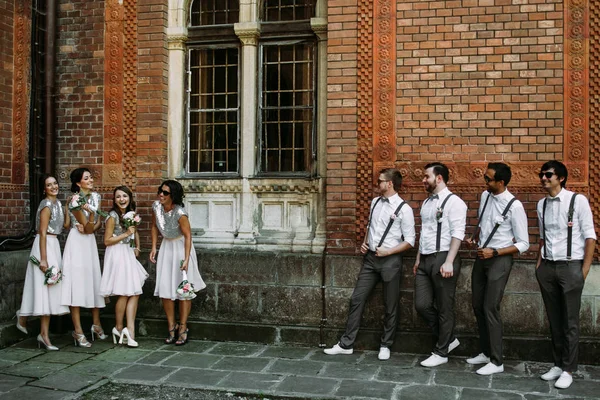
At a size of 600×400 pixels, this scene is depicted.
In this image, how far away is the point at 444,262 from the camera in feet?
23.7

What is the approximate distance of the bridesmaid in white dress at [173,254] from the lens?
8.12 meters

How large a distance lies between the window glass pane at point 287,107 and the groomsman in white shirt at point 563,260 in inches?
127

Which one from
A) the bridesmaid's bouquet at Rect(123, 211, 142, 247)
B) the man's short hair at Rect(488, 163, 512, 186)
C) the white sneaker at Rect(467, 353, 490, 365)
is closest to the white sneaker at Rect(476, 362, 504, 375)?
the white sneaker at Rect(467, 353, 490, 365)

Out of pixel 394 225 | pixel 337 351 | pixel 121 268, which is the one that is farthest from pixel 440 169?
pixel 121 268

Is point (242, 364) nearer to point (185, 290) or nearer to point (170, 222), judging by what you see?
point (185, 290)

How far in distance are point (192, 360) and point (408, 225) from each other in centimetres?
288

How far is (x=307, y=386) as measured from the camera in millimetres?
6520

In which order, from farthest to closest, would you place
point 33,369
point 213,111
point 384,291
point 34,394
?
point 213,111
point 384,291
point 33,369
point 34,394

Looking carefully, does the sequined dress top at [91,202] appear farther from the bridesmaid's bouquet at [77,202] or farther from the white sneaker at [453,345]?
the white sneaker at [453,345]

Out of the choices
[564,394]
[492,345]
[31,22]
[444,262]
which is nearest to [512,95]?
[444,262]

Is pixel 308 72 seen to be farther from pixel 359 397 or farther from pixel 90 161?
pixel 359 397

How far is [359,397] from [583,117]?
4.10 metres

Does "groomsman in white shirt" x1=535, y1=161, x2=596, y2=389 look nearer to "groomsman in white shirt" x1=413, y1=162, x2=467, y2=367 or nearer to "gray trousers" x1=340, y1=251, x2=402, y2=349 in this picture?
"groomsman in white shirt" x1=413, y1=162, x2=467, y2=367

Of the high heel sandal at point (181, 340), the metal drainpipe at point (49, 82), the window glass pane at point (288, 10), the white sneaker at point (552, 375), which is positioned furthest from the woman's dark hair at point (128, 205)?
the white sneaker at point (552, 375)
